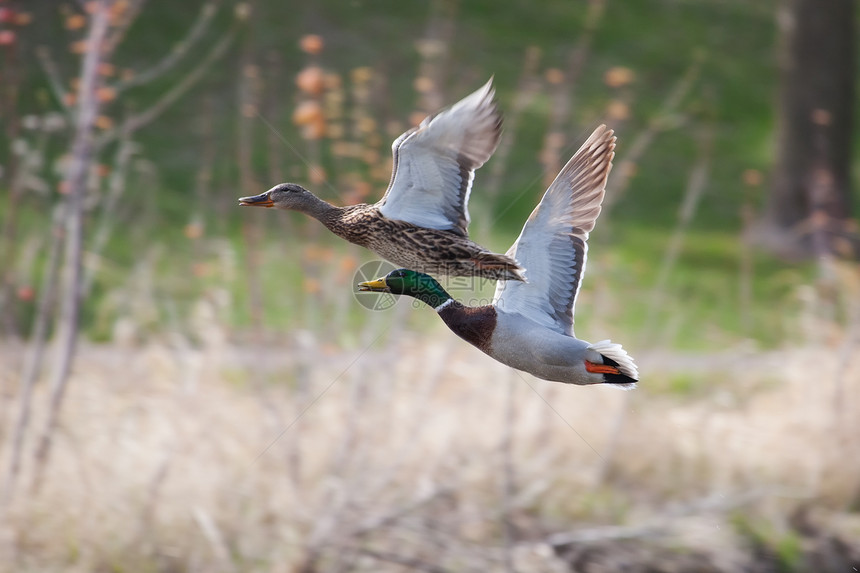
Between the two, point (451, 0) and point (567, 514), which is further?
A: point (567, 514)

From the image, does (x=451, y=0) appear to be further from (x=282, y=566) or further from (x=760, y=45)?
(x=760, y=45)

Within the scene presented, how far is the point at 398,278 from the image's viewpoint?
1.49 m

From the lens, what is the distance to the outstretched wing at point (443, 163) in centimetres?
175

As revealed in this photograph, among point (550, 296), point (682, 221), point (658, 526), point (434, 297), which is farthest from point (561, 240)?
point (658, 526)

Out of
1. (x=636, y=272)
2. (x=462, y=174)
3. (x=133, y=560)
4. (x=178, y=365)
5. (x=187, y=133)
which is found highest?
(x=187, y=133)

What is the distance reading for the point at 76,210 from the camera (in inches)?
164

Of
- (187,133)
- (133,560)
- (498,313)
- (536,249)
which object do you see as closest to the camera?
(498,313)

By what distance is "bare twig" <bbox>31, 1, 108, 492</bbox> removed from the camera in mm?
3922

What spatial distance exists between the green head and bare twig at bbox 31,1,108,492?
109 inches

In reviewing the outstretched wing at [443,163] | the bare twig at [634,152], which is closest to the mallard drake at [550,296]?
the outstretched wing at [443,163]

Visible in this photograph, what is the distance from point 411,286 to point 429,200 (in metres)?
0.33

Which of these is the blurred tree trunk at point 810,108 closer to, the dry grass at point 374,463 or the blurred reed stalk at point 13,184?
the dry grass at point 374,463

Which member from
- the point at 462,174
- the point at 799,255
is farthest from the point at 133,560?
the point at 799,255

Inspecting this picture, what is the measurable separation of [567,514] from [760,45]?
38.7 feet
